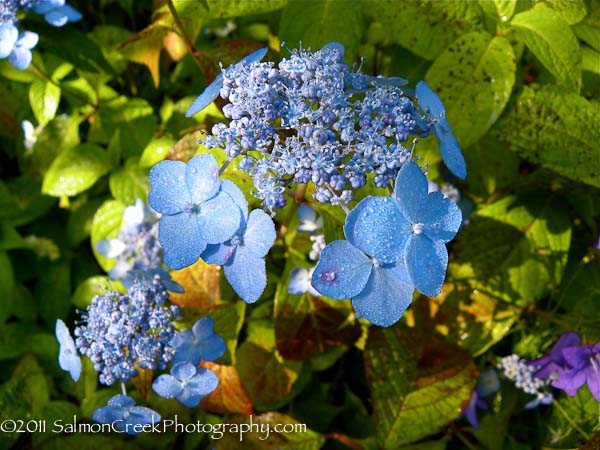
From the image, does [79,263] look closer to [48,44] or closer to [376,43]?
[48,44]

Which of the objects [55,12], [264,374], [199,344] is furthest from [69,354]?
[55,12]

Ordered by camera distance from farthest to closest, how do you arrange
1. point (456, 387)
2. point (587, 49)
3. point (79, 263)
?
point (79, 263), point (587, 49), point (456, 387)

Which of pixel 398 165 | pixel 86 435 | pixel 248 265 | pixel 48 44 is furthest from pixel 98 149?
pixel 398 165

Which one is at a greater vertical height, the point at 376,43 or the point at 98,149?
the point at 376,43

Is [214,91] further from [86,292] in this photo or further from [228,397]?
[86,292]

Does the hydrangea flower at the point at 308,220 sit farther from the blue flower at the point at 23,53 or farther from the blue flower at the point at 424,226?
the blue flower at the point at 23,53

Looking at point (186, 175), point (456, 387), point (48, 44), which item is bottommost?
point (456, 387)
